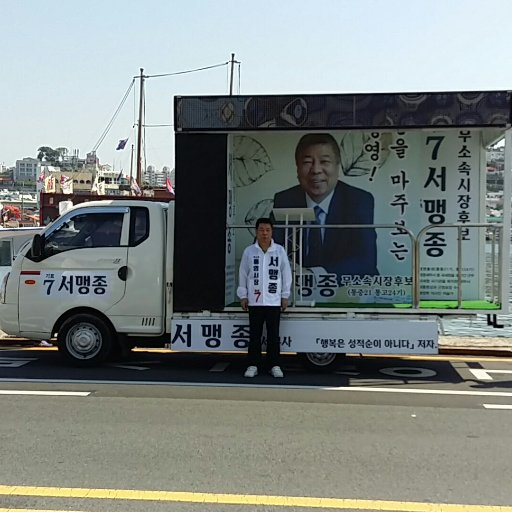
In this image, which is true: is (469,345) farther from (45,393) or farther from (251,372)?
(45,393)

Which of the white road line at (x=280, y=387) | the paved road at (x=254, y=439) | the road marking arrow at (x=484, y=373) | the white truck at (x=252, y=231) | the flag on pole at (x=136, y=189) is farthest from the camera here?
the flag on pole at (x=136, y=189)

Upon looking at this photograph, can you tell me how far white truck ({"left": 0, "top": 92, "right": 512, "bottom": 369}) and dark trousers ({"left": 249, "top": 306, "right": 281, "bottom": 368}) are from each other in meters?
0.17

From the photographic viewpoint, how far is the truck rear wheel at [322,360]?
8.53m

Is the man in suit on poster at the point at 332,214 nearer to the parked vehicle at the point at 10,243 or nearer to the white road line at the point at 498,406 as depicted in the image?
the white road line at the point at 498,406

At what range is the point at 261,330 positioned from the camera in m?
8.27

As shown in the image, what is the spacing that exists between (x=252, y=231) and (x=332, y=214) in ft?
3.85

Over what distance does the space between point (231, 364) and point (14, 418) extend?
3.47 metres

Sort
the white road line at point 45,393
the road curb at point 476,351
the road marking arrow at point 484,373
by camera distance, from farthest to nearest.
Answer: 1. the road curb at point 476,351
2. the road marking arrow at point 484,373
3. the white road line at point 45,393

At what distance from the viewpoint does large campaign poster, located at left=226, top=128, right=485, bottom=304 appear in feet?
32.0

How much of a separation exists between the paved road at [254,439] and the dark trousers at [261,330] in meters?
0.27

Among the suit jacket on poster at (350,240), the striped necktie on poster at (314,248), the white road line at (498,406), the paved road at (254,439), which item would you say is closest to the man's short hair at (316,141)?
the suit jacket on poster at (350,240)

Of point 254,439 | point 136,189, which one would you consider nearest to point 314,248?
Result: point 254,439

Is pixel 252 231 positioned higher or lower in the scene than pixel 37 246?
higher

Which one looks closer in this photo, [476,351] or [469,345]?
[476,351]
